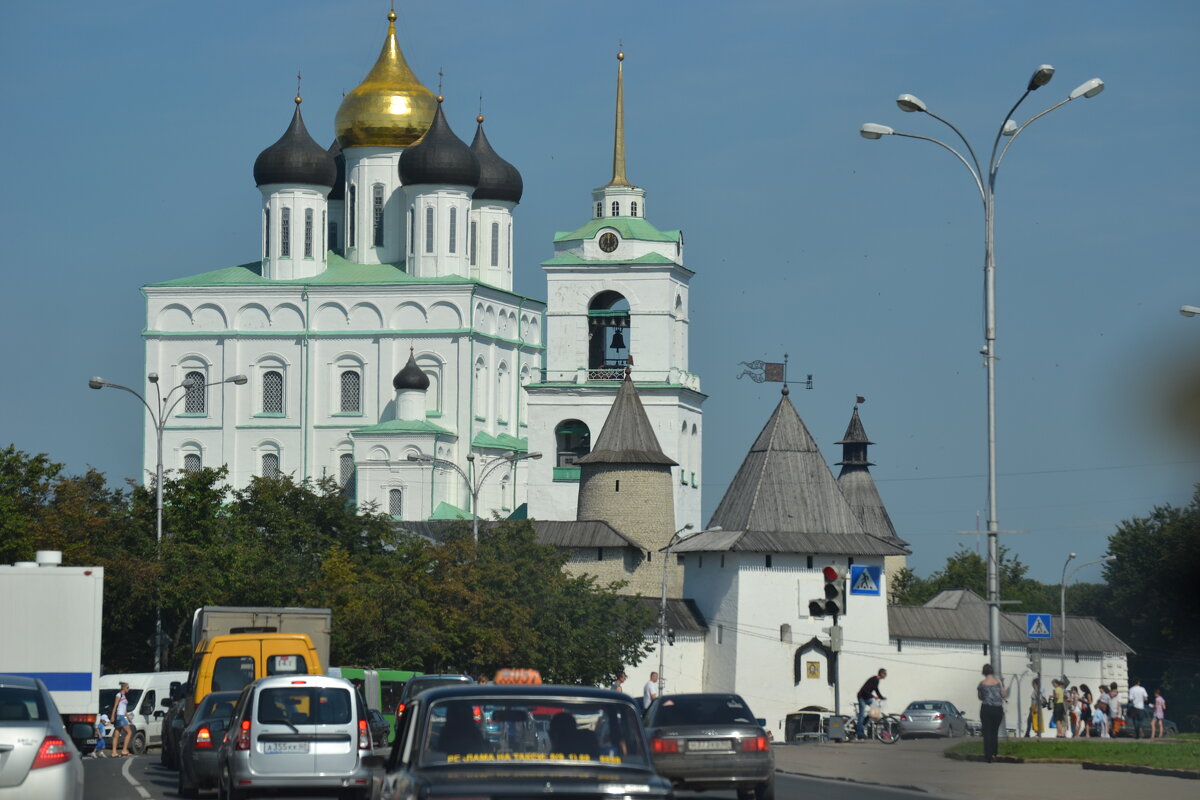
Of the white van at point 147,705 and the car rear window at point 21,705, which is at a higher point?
the car rear window at point 21,705

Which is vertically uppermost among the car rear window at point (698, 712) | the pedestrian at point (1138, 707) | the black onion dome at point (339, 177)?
the black onion dome at point (339, 177)

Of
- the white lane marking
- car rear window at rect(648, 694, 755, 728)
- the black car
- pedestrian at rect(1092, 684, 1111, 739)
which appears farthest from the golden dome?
the black car

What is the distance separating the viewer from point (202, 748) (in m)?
20.8

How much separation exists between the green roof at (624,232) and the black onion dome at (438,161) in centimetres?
458

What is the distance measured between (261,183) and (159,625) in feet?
162

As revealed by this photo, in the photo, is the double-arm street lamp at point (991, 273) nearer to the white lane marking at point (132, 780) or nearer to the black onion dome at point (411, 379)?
the white lane marking at point (132, 780)

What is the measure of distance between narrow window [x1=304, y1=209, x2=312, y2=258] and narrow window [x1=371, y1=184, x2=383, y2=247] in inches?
109

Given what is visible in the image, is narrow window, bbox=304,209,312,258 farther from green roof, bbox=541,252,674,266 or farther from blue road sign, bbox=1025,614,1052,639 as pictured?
blue road sign, bbox=1025,614,1052,639

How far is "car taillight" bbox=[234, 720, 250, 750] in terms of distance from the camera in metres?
17.4

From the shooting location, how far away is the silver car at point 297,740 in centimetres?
1736

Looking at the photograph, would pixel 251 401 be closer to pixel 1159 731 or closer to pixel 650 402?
pixel 650 402

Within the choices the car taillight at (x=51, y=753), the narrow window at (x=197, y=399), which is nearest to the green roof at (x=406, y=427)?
the narrow window at (x=197, y=399)

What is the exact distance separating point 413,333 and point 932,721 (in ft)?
138

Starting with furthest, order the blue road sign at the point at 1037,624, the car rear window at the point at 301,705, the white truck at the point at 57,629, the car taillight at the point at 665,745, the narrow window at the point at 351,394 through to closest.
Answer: the narrow window at the point at 351,394 → the blue road sign at the point at 1037,624 → the white truck at the point at 57,629 → the car taillight at the point at 665,745 → the car rear window at the point at 301,705
